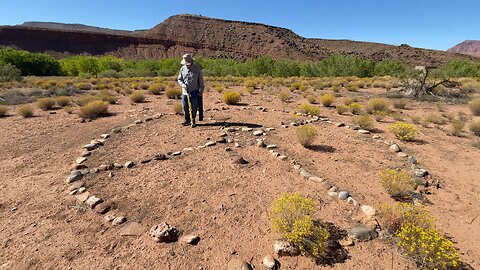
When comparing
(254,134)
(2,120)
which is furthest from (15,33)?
(254,134)

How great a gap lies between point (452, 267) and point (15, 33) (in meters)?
119

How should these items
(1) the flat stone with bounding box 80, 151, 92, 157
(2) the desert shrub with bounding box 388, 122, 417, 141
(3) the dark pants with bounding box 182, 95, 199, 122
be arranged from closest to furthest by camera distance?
(1) the flat stone with bounding box 80, 151, 92, 157 < (2) the desert shrub with bounding box 388, 122, 417, 141 < (3) the dark pants with bounding box 182, 95, 199, 122

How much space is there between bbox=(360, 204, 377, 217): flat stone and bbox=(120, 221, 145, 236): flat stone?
317 cm

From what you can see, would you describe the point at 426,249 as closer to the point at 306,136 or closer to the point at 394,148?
the point at 306,136

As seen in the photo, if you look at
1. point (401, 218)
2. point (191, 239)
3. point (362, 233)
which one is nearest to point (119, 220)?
point (191, 239)

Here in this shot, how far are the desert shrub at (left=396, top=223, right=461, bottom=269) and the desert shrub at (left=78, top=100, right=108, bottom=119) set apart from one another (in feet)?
33.2

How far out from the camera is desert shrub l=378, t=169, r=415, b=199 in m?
4.86

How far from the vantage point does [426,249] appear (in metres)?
3.34

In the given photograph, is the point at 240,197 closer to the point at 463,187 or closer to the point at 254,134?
the point at 254,134

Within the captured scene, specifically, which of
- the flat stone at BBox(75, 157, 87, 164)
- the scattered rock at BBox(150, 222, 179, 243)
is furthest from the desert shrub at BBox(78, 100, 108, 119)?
the scattered rock at BBox(150, 222, 179, 243)

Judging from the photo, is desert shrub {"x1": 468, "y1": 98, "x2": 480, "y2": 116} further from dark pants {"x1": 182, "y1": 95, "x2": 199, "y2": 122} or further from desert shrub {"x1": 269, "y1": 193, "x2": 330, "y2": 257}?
desert shrub {"x1": 269, "y1": 193, "x2": 330, "y2": 257}

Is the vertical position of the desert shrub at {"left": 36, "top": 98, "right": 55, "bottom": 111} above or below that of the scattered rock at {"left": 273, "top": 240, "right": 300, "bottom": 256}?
below

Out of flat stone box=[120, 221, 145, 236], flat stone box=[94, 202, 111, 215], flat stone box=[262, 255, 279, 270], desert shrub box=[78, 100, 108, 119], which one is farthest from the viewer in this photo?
desert shrub box=[78, 100, 108, 119]

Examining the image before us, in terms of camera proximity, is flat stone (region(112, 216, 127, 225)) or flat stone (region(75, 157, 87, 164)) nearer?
flat stone (region(112, 216, 127, 225))
